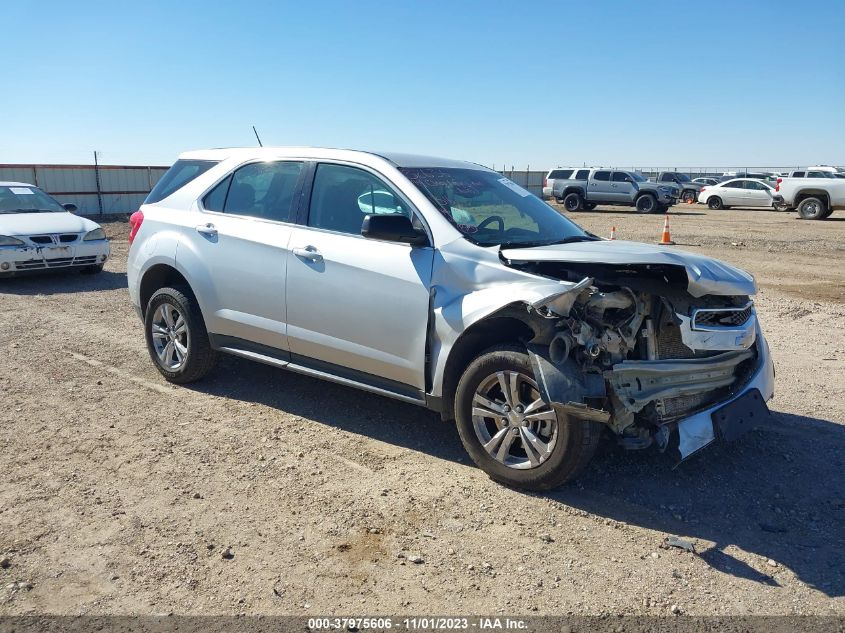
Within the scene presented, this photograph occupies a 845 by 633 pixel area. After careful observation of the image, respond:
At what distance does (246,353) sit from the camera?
561 centimetres

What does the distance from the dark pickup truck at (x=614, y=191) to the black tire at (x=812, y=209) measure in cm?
599

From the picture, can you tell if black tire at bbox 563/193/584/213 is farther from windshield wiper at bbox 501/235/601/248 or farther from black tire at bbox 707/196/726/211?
windshield wiper at bbox 501/235/601/248

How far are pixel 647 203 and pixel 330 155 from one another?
2923 cm

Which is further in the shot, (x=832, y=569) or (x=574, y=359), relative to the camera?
(x=574, y=359)

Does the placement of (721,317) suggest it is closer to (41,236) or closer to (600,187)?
(41,236)

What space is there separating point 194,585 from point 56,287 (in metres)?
9.20

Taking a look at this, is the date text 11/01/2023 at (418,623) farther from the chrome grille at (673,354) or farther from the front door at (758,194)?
the front door at (758,194)

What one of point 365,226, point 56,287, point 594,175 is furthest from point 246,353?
point 594,175

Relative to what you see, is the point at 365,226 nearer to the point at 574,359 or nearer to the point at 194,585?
the point at 574,359

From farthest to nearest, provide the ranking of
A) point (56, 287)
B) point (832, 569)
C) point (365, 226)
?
point (56, 287)
point (365, 226)
point (832, 569)

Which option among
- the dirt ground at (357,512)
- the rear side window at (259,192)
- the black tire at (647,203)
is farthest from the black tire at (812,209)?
the rear side window at (259,192)

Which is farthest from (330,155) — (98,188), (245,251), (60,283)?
(98,188)

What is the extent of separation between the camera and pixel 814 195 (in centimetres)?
2662

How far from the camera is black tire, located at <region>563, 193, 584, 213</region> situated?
3338 centimetres
